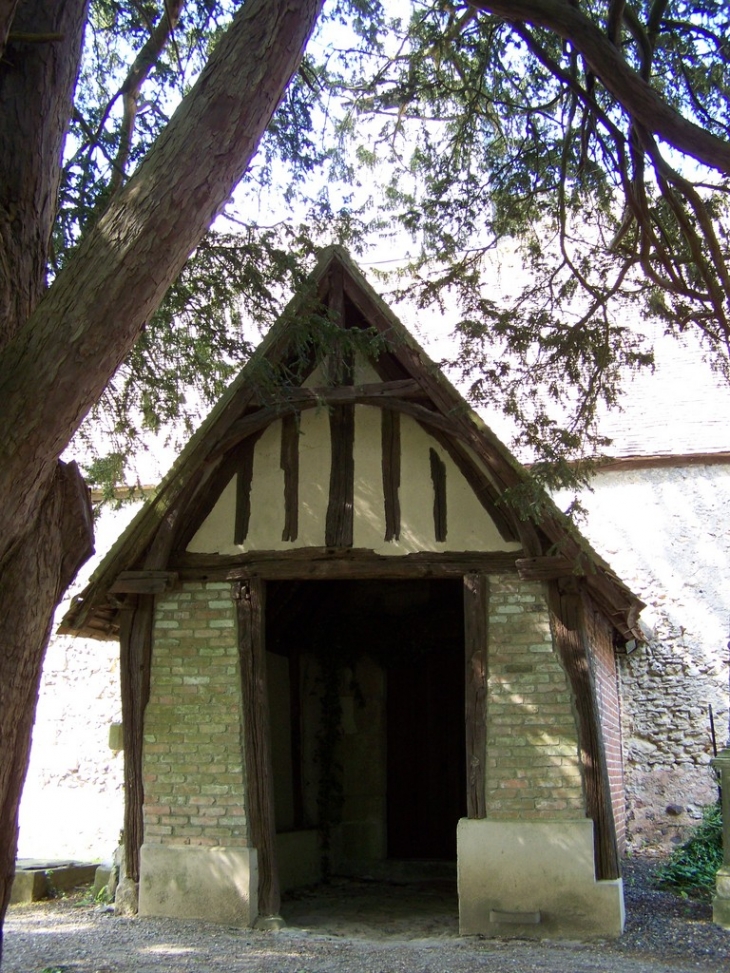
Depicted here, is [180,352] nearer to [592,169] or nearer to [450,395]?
[450,395]

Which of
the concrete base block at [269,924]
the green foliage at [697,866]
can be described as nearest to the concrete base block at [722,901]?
the green foliage at [697,866]

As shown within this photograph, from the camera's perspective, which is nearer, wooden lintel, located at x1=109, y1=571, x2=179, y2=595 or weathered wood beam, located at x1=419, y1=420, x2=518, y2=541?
weathered wood beam, located at x1=419, y1=420, x2=518, y2=541

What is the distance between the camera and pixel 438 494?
7.69 meters

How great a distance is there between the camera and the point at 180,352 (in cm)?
654

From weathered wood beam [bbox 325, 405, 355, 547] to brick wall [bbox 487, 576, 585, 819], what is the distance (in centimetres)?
138

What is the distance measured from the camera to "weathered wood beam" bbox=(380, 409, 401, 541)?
768cm

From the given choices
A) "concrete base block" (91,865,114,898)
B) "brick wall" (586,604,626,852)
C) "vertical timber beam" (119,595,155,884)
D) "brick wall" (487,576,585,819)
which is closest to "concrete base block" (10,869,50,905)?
"concrete base block" (91,865,114,898)

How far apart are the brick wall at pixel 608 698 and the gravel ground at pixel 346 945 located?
1215 mm

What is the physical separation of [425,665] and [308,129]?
22.8ft

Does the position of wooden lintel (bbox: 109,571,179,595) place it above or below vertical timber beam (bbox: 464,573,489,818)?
above

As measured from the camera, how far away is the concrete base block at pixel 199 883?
7.12 m

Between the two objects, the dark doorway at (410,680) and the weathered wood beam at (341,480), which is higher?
the weathered wood beam at (341,480)

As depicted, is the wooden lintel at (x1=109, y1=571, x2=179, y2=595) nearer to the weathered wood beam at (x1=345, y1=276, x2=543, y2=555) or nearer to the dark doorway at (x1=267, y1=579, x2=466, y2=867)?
the weathered wood beam at (x1=345, y1=276, x2=543, y2=555)

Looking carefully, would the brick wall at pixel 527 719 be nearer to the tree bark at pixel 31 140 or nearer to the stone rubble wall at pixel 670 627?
the tree bark at pixel 31 140
